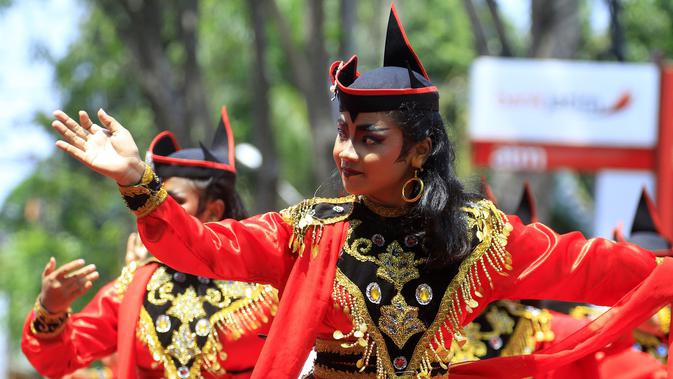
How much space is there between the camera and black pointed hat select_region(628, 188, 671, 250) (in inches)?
253

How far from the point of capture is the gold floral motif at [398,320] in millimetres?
3889

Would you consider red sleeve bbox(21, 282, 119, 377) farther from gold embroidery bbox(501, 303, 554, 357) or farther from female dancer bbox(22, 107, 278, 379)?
gold embroidery bbox(501, 303, 554, 357)

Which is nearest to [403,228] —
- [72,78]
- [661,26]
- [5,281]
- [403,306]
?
[403,306]

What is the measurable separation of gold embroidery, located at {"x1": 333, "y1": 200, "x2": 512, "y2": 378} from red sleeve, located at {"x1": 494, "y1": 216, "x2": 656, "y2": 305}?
57 mm

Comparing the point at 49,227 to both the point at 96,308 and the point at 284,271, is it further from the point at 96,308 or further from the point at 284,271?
the point at 284,271

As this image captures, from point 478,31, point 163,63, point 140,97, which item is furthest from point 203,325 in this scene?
point 140,97

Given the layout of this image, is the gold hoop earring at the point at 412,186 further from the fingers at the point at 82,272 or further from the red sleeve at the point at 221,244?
the fingers at the point at 82,272

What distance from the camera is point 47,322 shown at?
5.07 meters

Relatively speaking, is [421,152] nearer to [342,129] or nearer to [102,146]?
[342,129]

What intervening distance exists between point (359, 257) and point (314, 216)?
194 millimetres

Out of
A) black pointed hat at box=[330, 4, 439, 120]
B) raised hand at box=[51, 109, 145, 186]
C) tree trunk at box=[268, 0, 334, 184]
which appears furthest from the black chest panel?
tree trunk at box=[268, 0, 334, 184]

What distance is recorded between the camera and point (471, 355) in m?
5.51

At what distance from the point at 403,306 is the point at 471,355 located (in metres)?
1.70

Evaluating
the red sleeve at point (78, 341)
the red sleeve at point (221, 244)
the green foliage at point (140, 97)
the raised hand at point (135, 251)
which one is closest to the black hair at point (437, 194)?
the red sleeve at point (221, 244)
